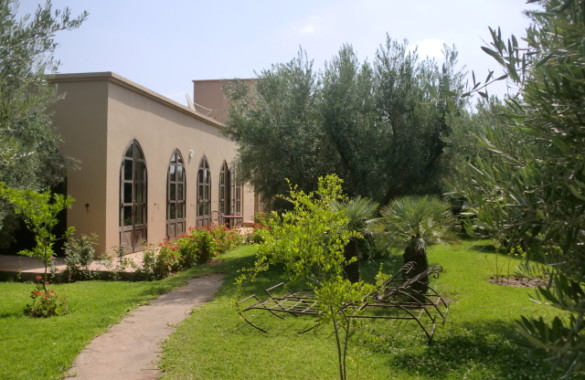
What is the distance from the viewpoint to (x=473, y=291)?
10.4 meters

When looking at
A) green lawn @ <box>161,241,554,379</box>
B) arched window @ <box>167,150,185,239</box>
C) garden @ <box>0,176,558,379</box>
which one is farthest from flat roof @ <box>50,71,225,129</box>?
green lawn @ <box>161,241,554,379</box>

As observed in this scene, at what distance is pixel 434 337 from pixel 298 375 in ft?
7.45

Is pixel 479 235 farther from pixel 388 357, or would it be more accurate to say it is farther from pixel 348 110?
pixel 348 110

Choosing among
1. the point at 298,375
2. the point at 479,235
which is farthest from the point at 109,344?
the point at 479,235

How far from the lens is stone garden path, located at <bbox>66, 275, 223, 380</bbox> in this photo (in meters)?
5.77

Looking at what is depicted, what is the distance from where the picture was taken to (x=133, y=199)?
15133mm

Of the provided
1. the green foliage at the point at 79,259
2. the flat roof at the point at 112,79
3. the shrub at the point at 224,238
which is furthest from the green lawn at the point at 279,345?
the flat roof at the point at 112,79

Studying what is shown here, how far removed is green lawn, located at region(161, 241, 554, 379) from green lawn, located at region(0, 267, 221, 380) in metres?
1.22

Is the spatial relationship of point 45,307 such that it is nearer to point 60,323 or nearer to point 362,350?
point 60,323

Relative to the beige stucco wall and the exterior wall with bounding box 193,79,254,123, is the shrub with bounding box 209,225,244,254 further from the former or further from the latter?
the exterior wall with bounding box 193,79,254,123

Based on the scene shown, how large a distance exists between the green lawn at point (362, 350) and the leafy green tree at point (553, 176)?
2.42 metres

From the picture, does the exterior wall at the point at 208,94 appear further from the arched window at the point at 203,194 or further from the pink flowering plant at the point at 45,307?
the pink flowering plant at the point at 45,307

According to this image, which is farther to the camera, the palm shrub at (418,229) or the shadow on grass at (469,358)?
the palm shrub at (418,229)

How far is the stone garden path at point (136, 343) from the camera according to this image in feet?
18.9
